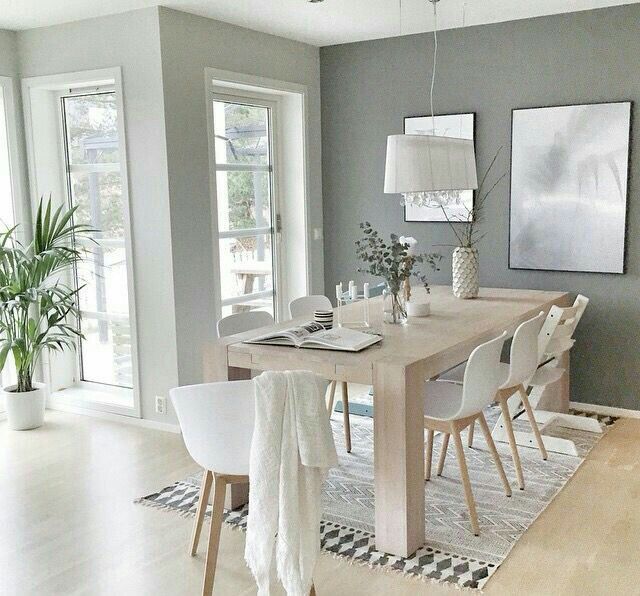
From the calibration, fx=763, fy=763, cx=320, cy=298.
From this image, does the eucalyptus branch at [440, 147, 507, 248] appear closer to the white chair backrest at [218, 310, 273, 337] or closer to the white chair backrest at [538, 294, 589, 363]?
the white chair backrest at [538, 294, 589, 363]

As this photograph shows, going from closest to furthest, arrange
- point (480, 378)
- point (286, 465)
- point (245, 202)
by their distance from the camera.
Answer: point (286, 465) < point (480, 378) < point (245, 202)

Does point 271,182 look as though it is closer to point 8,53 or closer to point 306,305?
point 306,305

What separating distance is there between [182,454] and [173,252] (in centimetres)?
115

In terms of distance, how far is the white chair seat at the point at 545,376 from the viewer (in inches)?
163

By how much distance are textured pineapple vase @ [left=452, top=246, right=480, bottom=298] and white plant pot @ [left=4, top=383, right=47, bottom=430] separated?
2693mm

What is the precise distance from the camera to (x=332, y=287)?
5.88 m

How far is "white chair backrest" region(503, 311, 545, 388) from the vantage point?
11.4 ft

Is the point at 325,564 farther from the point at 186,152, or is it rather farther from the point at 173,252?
the point at 186,152

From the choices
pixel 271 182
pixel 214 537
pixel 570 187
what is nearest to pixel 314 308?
pixel 271 182

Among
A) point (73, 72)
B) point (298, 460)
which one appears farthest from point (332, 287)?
point (298, 460)

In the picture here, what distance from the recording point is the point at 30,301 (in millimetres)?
4547

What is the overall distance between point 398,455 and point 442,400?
0.59m

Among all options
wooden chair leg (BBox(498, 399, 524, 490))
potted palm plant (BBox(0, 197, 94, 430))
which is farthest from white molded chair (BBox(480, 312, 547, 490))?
potted palm plant (BBox(0, 197, 94, 430))

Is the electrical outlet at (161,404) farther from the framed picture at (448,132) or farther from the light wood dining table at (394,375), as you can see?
the framed picture at (448,132)
